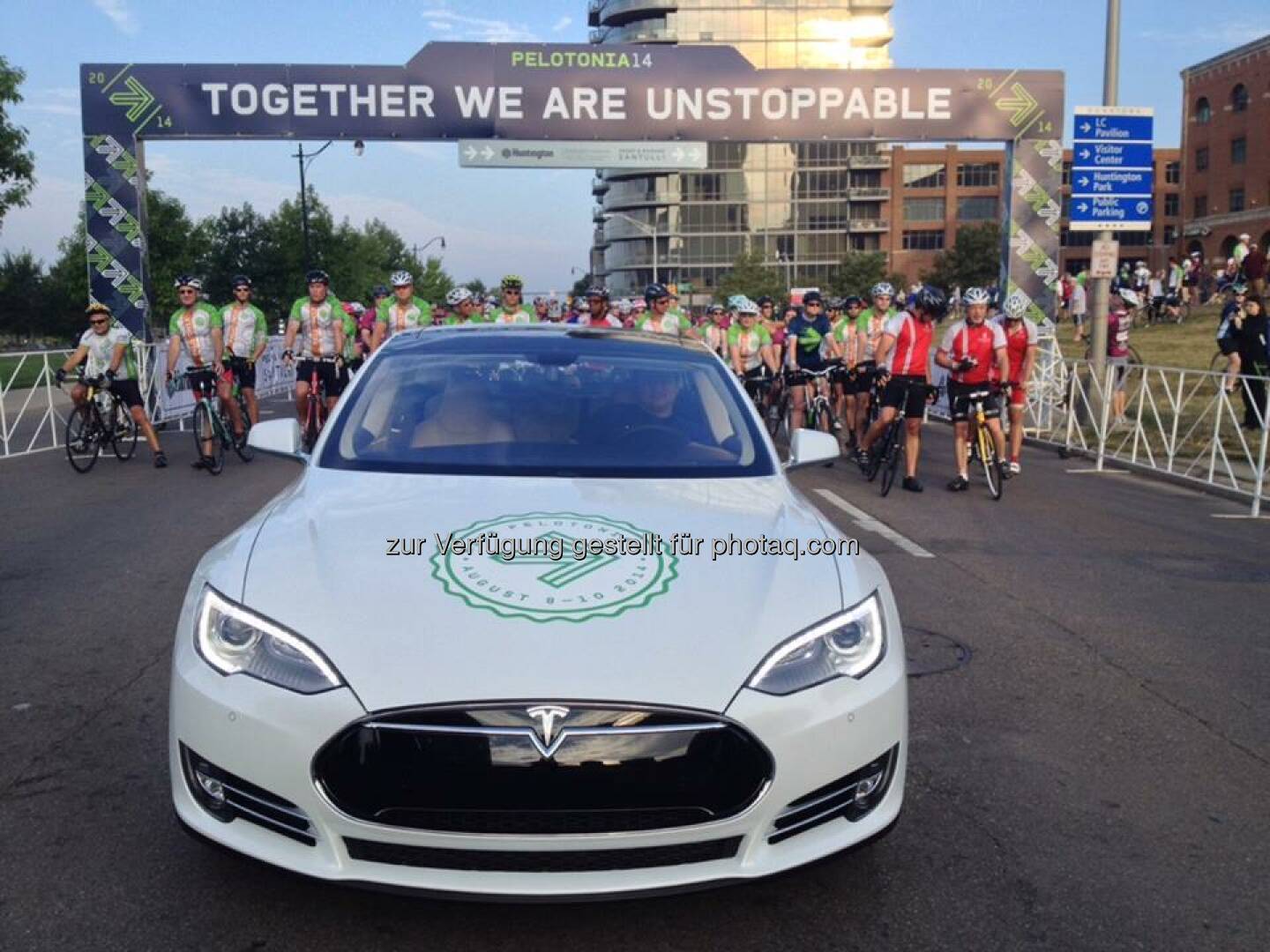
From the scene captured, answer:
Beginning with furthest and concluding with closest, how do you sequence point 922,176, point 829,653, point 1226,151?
point 922,176 → point 1226,151 → point 829,653

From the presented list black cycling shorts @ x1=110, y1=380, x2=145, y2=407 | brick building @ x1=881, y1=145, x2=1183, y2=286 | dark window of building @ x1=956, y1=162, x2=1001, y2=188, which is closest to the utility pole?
black cycling shorts @ x1=110, y1=380, x2=145, y2=407

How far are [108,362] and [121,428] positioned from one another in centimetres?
117

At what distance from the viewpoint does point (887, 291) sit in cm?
1542

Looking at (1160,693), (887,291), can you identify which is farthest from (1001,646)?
(887,291)

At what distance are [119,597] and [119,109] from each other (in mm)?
15240

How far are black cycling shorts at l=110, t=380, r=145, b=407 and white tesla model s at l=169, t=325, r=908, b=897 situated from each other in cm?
1110

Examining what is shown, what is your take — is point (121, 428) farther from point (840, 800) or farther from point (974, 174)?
point (974, 174)

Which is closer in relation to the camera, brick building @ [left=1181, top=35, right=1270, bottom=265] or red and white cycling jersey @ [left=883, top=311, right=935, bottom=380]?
red and white cycling jersey @ [left=883, top=311, right=935, bottom=380]

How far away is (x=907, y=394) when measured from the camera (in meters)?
12.2

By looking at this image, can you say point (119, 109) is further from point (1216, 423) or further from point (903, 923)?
point (903, 923)

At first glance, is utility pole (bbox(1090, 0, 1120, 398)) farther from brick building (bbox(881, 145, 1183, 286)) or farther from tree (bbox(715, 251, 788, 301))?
brick building (bbox(881, 145, 1183, 286))

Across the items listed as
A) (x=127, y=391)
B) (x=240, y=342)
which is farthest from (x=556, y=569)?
(x=240, y=342)

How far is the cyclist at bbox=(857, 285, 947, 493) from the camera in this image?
12188mm

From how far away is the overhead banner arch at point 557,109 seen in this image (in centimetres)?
1997
